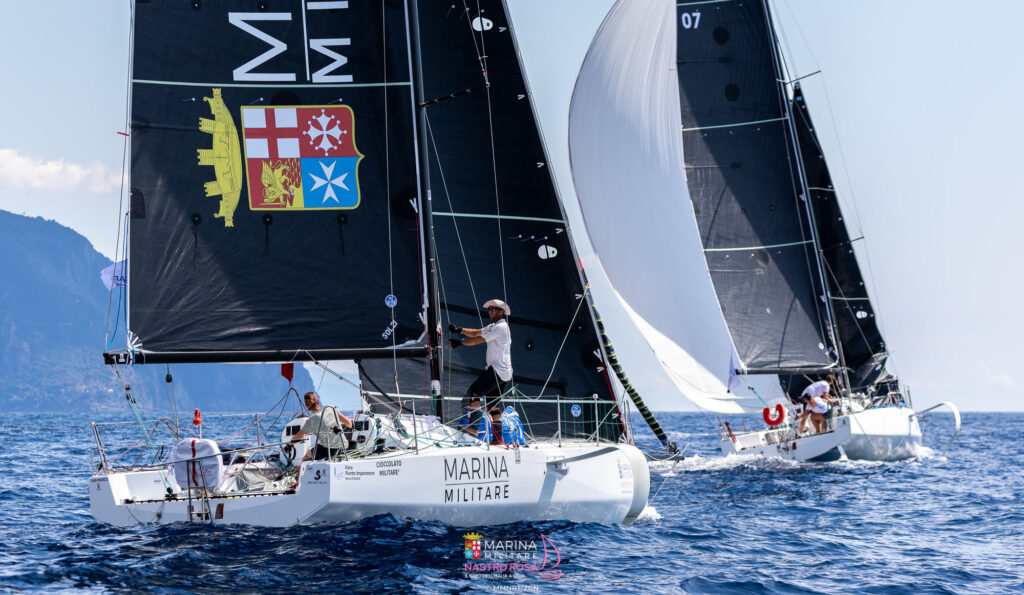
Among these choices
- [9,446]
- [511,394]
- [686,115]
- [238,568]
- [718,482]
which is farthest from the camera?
[9,446]

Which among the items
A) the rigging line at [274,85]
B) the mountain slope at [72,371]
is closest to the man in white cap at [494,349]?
the rigging line at [274,85]

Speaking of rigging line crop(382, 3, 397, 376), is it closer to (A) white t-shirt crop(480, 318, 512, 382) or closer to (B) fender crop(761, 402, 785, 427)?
(A) white t-shirt crop(480, 318, 512, 382)

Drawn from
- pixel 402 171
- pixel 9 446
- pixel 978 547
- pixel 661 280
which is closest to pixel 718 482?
pixel 661 280

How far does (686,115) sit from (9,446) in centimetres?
2032

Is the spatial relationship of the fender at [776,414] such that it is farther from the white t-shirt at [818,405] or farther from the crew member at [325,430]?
the crew member at [325,430]

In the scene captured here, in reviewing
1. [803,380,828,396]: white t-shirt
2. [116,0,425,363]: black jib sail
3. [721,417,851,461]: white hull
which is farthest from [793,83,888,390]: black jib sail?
[116,0,425,363]: black jib sail

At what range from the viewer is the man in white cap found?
11031mm

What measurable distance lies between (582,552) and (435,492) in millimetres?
1560

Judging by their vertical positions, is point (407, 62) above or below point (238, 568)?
above

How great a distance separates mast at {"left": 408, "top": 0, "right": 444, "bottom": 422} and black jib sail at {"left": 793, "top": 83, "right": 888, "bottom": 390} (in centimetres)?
1815

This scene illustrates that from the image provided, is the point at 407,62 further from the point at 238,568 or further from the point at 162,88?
the point at 238,568

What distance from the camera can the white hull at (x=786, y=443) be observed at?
21.4 metres

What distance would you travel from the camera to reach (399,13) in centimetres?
1181

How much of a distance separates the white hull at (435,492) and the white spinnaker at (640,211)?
1190 cm
